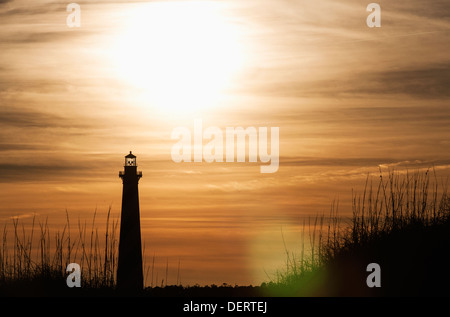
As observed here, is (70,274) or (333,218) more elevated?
(333,218)

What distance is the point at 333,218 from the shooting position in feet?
31.7

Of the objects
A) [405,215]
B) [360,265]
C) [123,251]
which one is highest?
[405,215]

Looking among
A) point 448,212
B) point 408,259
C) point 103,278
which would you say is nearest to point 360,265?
point 408,259

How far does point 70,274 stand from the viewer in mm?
9164

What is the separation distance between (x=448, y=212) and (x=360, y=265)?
1838 millimetres
